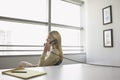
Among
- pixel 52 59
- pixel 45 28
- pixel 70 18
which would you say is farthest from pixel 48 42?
pixel 70 18

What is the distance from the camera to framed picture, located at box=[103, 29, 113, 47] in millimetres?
3307

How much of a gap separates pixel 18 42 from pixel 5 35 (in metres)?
0.31

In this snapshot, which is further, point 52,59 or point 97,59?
point 97,59

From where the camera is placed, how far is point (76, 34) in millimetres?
4203

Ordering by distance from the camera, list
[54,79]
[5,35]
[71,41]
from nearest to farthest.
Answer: [54,79] < [5,35] < [71,41]

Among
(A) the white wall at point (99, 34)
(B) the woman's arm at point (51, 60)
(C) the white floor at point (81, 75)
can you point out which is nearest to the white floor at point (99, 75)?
(C) the white floor at point (81, 75)

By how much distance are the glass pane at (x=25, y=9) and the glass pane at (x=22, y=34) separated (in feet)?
0.65

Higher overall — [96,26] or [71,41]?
[96,26]

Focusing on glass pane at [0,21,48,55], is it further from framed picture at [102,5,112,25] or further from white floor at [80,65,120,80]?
white floor at [80,65,120,80]

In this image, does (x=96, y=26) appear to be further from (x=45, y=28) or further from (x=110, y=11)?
(x=45, y=28)

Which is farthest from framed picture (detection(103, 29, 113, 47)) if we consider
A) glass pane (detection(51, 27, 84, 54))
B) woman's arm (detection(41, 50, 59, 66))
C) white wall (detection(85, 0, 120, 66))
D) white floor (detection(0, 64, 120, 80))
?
white floor (detection(0, 64, 120, 80))

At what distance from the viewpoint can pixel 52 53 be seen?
180 centimetres

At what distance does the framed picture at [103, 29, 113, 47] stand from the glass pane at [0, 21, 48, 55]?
4.76 feet

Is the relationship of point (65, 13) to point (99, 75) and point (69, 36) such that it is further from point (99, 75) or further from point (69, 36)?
point (99, 75)
